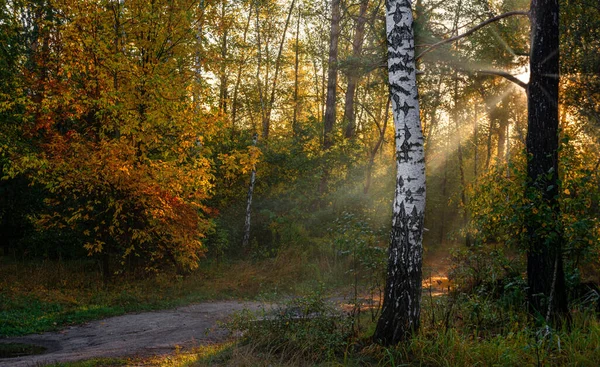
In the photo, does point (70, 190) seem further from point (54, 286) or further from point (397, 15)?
point (397, 15)

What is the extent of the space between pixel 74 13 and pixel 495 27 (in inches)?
559

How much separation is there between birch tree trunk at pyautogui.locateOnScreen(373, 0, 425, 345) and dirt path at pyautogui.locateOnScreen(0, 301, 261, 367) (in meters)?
3.66

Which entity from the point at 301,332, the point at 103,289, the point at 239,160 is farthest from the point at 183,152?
the point at 301,332

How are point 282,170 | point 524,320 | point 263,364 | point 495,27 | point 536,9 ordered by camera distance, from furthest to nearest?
point 282,170 → point 495,27 → point 536,9 → point 524,320 → point 263,364

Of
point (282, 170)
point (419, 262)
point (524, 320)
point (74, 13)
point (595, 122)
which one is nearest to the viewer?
point (419, 262)

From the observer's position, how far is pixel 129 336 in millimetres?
8711

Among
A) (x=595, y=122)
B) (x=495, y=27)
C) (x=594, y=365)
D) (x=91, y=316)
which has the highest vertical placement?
(x=495, y=27)

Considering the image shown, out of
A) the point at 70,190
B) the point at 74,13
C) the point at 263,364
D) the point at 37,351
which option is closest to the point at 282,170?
the point at 70,190

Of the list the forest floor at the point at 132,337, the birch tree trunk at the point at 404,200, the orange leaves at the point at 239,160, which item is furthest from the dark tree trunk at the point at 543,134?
the orange leaves at the point at 239,160

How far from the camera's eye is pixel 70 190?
12445mm

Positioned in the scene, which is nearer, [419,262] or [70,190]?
[419,262]

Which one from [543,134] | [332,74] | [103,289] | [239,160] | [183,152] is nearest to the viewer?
[543,134]

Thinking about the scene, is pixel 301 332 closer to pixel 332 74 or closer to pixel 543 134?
pixel 543 134

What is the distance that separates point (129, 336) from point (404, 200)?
19.5ft
